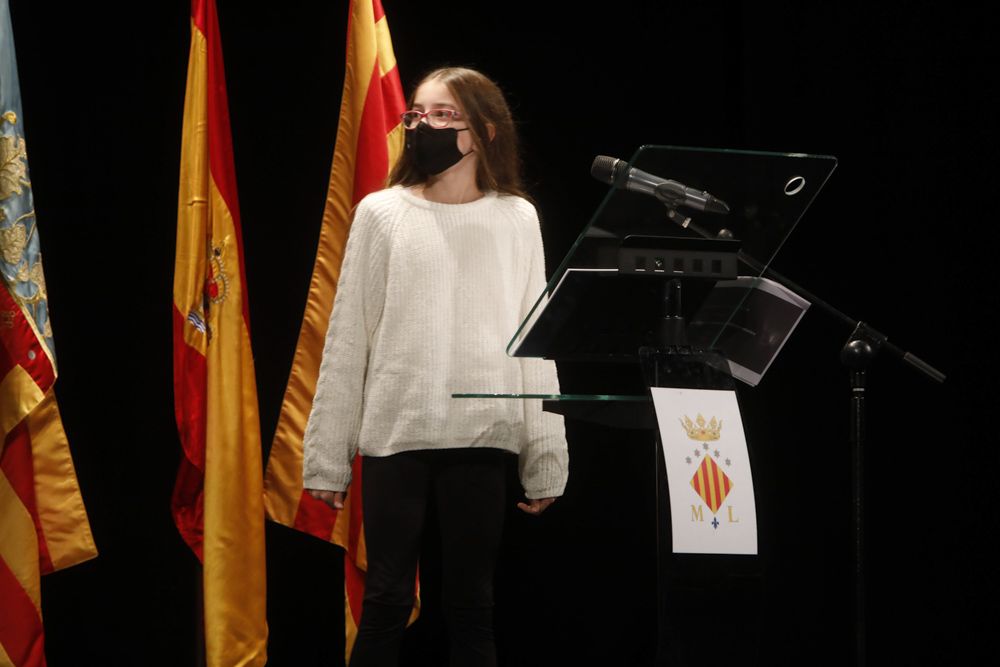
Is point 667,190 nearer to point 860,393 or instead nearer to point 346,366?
point 346,366

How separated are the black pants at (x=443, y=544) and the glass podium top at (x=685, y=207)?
523 mm

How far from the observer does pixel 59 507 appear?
2.75 metres

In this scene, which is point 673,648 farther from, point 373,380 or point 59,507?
point 59,507

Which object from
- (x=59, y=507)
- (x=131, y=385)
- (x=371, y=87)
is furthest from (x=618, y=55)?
(x=59, y=507)

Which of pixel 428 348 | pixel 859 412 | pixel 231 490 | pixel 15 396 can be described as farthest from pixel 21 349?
pixel 859 412

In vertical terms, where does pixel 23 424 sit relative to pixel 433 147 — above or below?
below

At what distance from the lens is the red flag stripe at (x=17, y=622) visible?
2650mm

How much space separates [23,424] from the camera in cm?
271

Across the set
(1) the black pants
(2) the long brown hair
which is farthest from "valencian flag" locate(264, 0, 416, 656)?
(1) the black pants

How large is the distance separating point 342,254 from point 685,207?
1.63m

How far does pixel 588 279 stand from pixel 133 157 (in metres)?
2.04

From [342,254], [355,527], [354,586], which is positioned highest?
[342,254]

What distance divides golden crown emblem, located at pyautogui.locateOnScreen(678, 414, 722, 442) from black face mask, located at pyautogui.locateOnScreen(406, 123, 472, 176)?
3.18 feet

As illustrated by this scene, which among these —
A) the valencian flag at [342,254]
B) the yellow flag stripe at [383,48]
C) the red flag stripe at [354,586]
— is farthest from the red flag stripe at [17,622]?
the yellow flag stripe at [383,48]
